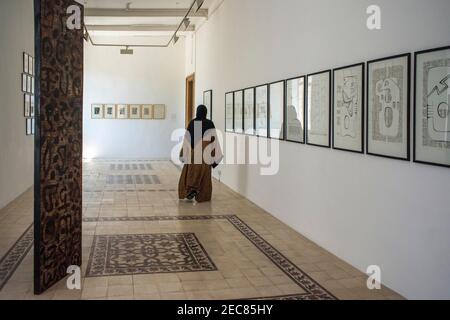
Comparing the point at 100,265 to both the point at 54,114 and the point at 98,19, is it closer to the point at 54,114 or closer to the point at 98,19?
the point at 54,114

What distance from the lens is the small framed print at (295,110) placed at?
19.9ft

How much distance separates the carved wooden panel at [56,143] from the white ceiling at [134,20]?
771 centimetres

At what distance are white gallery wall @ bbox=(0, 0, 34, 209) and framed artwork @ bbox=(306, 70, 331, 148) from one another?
4.78 meters

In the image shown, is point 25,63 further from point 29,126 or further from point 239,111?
point 239,111

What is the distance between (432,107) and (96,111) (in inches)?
564

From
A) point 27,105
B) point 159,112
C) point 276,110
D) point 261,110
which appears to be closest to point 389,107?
point 276,110

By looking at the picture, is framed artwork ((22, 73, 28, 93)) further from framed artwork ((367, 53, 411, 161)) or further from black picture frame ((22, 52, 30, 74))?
framed artwork ((367, 53, 411, 161))

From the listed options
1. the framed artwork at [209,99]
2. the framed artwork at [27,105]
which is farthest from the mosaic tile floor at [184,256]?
the framed artwork at [209,99]

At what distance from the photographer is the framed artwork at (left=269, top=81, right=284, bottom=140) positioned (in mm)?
6840

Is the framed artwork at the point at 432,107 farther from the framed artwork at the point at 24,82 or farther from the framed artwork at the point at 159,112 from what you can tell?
the framed artwork at the point at 159,112

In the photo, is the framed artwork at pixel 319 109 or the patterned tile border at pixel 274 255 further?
the framed artwork at pixel 319 109

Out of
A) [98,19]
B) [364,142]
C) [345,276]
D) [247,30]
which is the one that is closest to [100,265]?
[345,276]

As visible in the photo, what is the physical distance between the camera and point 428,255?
3.61 meters

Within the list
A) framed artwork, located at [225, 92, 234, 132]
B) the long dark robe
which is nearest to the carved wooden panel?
the long dark robe
